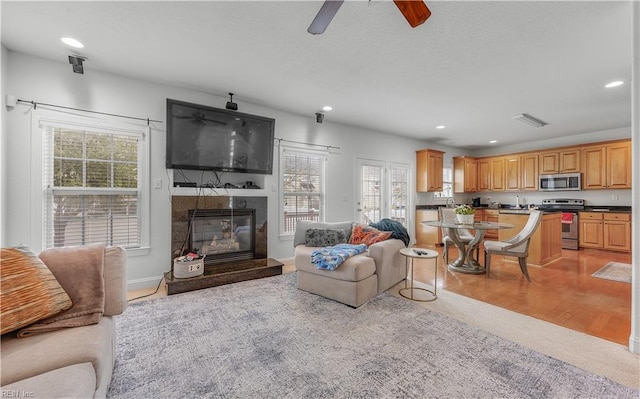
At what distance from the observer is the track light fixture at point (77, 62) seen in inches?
109

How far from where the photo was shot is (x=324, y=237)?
3.64 metres

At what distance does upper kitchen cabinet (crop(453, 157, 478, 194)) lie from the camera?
24.1 feet

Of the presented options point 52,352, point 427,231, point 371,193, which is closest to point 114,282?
point 52,352

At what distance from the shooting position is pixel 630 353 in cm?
196

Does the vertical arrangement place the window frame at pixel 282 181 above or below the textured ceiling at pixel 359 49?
below

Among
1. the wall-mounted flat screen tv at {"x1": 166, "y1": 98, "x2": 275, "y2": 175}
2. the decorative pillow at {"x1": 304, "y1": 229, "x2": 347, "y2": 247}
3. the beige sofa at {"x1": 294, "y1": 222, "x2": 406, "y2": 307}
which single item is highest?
the wall-mounted flat screen tv at {"x1": 166, "y1": 98, "x2": 275, "y2": 175}

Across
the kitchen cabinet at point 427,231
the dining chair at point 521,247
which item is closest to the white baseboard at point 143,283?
the dining chair at point 521,247

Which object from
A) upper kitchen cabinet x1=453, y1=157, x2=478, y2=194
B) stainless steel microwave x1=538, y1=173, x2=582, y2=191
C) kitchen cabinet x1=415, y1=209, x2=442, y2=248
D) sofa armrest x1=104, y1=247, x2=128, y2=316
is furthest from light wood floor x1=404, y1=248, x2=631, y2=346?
sofa armrest x1=104, y1=247, x2=128, y2=316

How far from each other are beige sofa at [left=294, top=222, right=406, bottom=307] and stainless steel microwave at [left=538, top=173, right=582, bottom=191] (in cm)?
520

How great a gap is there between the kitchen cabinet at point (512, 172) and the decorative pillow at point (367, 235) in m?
5.41

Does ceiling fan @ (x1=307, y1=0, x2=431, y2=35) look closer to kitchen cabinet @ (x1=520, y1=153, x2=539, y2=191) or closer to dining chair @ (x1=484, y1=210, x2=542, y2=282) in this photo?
dining chair @ (x1=484, y1=210, x2=542, y2=282)

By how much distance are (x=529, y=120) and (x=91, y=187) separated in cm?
679

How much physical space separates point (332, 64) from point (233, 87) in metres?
1.45

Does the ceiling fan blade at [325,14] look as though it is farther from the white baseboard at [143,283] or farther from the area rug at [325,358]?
the white baseboard at [143,283]
